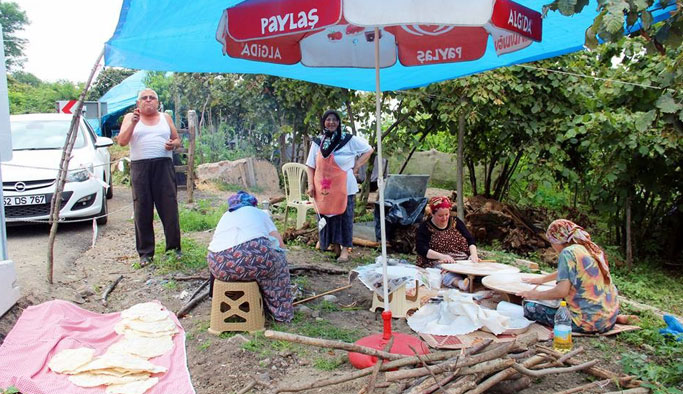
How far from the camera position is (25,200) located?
7.48m

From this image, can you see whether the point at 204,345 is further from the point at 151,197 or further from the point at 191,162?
the point at 191,162

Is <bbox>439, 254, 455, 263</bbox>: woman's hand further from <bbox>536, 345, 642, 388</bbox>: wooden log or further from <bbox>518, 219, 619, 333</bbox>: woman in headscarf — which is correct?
<bbox>536, 345, 642, 388</bbox>: wooden log

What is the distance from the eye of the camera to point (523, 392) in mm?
3479

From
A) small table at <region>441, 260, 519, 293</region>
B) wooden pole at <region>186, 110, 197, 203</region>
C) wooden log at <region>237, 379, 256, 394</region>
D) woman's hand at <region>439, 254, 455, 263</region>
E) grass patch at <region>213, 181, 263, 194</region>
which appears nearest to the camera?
wooden log at <region>237, 379, 256, 394</region>

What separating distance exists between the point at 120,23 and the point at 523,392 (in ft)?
12.9

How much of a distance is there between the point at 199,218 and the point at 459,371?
6502 millimetres

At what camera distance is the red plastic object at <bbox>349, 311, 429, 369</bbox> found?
12.5ft

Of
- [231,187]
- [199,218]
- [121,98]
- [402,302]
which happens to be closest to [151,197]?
[199,218]

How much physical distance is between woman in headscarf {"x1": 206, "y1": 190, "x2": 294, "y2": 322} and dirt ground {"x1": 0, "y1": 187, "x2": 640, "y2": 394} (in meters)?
0.33

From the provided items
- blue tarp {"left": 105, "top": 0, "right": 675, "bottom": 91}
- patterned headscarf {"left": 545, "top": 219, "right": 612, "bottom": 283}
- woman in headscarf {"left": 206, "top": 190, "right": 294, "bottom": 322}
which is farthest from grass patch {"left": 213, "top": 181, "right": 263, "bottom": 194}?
patterned headscarf {"left": 545, "top": 219, "right": 612, "bottom": 283}

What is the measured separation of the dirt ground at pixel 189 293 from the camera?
3.80m

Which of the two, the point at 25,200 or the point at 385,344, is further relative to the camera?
the point at 25,200

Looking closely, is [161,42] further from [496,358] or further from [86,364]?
[496,358]

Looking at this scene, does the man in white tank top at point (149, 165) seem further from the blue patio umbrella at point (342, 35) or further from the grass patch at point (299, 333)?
the grass patch at point (299, 333)
